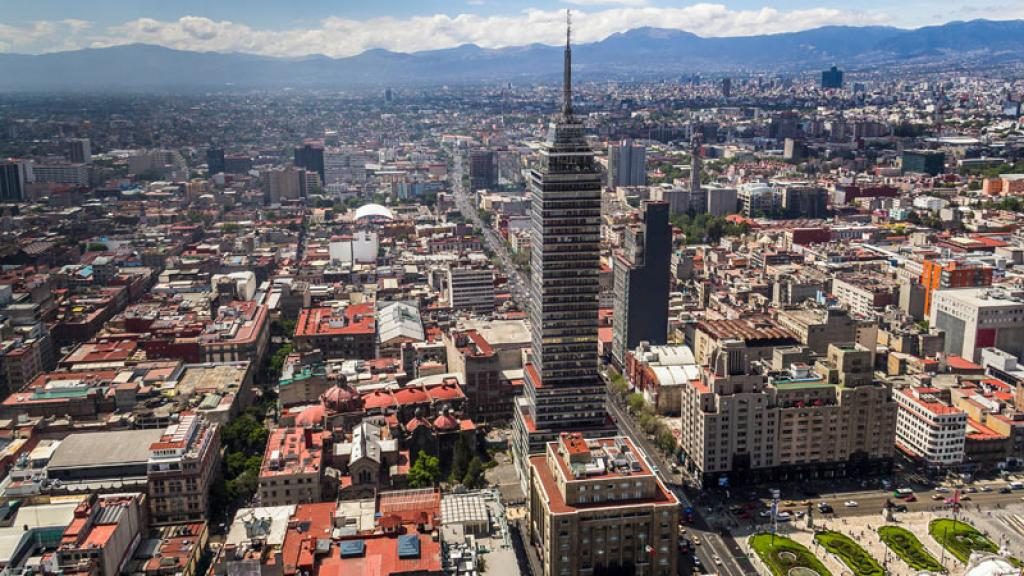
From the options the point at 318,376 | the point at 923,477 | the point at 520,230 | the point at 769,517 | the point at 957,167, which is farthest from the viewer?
the point at 957,167

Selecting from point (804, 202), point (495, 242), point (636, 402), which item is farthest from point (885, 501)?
point (804, 202)

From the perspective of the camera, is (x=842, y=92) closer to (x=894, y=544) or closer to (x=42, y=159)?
(x=42, y=159)

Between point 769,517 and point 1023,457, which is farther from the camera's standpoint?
point 1023,457

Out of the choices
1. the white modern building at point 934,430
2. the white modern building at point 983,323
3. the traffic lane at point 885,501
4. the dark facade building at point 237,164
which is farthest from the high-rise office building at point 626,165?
the traffic lane at point 885,501

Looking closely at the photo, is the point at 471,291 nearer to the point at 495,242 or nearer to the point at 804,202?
the point at 495,242

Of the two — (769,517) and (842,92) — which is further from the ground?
(842,92)

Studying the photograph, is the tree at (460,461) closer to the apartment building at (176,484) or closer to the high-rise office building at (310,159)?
the apartment building at (176,484)

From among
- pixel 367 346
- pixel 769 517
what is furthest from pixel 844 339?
pixel 367 346
